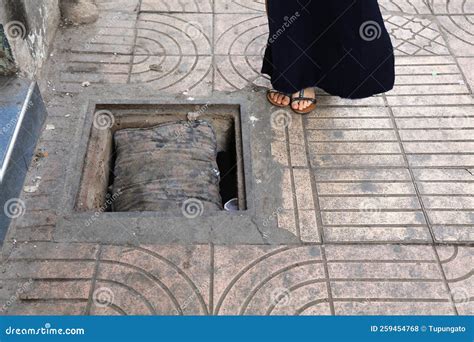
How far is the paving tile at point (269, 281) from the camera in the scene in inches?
91.4

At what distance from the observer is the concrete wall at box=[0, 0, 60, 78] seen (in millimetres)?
2865

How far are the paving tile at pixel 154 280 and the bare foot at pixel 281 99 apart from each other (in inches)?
47.9

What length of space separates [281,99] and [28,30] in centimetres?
169

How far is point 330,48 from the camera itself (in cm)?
303

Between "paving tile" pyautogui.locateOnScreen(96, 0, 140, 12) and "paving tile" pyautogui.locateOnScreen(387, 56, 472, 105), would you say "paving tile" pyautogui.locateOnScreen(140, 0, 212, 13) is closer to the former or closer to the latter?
"paving tile" pyautogui.locateOnScreen(96, 0, 140, 12)

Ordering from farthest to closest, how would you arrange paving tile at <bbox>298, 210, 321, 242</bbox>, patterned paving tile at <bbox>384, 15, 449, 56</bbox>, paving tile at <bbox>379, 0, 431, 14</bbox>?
paving tile at <bbox>379, 0, 431, 14</bbox>
patterned paving tile at <bbox>384, 15, 449, 56</bbox>
paving tile at <bbox>298, 210, 321, 242</bbox>

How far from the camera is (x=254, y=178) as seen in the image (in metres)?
2.84

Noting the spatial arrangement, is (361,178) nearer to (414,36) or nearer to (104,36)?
(414,36)

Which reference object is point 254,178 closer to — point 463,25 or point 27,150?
point 27,150

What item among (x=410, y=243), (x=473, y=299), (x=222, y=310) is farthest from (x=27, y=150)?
(x=473, y=299)

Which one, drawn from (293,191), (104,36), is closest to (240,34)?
(104,36)

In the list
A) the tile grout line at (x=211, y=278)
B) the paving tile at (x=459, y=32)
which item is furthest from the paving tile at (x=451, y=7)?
the tile grout line at (x=211, y=278)

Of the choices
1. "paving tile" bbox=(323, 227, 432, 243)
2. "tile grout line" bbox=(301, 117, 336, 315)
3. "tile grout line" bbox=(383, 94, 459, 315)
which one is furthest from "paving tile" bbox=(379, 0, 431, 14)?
"paving tile" bbox=(323, 227, 432, 243)

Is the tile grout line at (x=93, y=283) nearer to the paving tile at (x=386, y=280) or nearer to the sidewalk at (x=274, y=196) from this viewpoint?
the sidewalk at (x=274, y=196)
